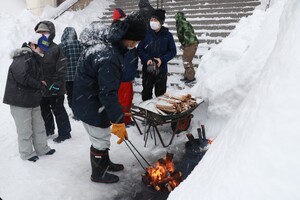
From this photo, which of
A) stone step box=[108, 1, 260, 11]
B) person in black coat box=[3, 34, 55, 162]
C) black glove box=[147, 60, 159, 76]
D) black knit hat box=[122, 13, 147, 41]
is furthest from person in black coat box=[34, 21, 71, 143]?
stone step box=[108, 1, 260, 11]

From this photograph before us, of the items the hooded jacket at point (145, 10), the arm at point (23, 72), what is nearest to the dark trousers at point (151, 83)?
the hooded jacket at point (145, 10)

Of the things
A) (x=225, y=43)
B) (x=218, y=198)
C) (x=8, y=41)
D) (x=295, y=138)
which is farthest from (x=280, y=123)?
(x=8, y=41)

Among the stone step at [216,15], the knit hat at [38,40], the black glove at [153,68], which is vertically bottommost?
the black glove at [153,68]

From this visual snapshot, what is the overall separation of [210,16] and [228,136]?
27.6 feet

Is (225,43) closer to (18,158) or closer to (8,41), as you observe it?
(18,158)

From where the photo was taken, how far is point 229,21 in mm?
9289

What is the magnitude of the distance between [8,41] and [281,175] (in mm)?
9867

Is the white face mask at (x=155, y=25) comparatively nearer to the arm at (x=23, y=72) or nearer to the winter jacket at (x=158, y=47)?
the winter jacket at (x=158, y=47)

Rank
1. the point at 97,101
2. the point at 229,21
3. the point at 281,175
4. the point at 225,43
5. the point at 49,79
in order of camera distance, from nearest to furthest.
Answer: the point at 281,175, the point at 97,101, the point at 49,79, the point at 225,43, the point at 229,21

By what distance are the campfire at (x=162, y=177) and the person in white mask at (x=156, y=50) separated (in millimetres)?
2389

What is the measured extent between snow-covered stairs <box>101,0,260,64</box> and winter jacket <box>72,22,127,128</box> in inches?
185

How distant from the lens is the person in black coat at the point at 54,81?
5.41m

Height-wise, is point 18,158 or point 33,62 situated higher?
point 33,62

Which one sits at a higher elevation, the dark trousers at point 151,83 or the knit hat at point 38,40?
the knit hat at point 38,40
